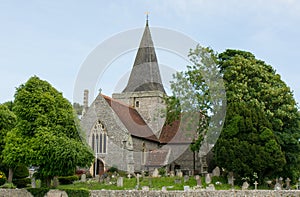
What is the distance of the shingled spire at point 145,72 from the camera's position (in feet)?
146

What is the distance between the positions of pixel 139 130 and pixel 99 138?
4155 mm

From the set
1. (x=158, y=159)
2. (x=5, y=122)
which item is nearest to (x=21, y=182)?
(x=5, y=122)

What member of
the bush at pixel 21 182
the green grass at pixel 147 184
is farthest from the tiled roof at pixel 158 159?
the bush at pixel 21 182

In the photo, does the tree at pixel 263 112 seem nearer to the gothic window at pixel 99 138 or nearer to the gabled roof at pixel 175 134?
the gabled roof at pixel 175 134

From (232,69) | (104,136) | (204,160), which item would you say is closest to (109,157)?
(104,136)

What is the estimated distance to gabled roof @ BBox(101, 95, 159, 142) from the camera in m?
37.5

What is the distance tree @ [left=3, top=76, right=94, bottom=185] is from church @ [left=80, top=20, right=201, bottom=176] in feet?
37.0

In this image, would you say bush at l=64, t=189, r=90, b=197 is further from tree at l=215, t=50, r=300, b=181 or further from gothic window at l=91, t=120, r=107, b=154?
gothic window at l=91, t=120, r=107, b=154

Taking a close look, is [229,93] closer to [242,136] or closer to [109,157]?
[242,136]

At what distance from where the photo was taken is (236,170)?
26.3 m

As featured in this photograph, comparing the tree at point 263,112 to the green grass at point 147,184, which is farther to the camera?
the tree at point 263,112

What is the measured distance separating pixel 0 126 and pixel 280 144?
63.9 feet

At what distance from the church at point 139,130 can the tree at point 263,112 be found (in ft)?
16.9

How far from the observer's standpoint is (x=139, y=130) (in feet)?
128
